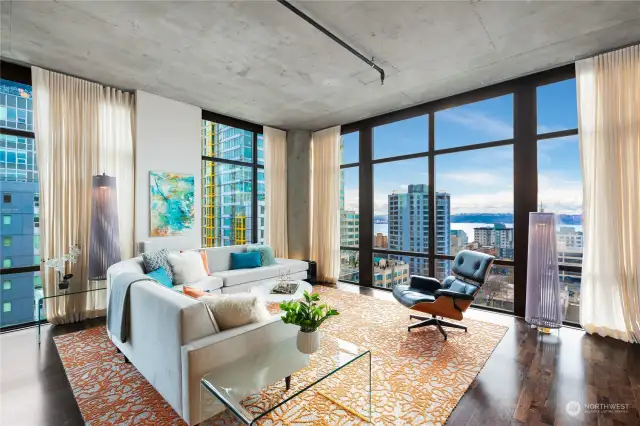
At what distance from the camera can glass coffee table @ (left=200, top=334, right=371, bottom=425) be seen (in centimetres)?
168

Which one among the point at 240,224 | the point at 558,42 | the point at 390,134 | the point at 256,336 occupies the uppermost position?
the point at 558,42

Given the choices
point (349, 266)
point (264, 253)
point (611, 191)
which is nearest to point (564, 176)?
point (611, 191)

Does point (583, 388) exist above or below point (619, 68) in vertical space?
below

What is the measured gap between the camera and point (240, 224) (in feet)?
20.6

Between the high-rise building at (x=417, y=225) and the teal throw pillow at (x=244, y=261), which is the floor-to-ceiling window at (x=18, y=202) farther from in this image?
the high-rise building at (x=417, y=225)

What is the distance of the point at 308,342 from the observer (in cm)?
213

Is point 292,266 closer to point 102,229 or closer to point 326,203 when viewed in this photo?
point 326,203

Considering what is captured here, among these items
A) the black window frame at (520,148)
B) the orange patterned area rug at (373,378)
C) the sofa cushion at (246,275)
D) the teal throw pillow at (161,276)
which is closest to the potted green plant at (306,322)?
the orange patterned area rug at (373,378)

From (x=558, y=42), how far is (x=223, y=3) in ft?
11.5

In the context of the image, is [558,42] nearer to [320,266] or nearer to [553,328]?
[553,328]

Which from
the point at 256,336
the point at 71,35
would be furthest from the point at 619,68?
the point at 71,35

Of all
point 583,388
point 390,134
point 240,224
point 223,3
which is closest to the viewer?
point 583,388

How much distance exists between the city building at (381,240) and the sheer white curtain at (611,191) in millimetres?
2879

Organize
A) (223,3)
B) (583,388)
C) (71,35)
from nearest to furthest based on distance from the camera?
(583,388) < (223,3) < (71,35)
